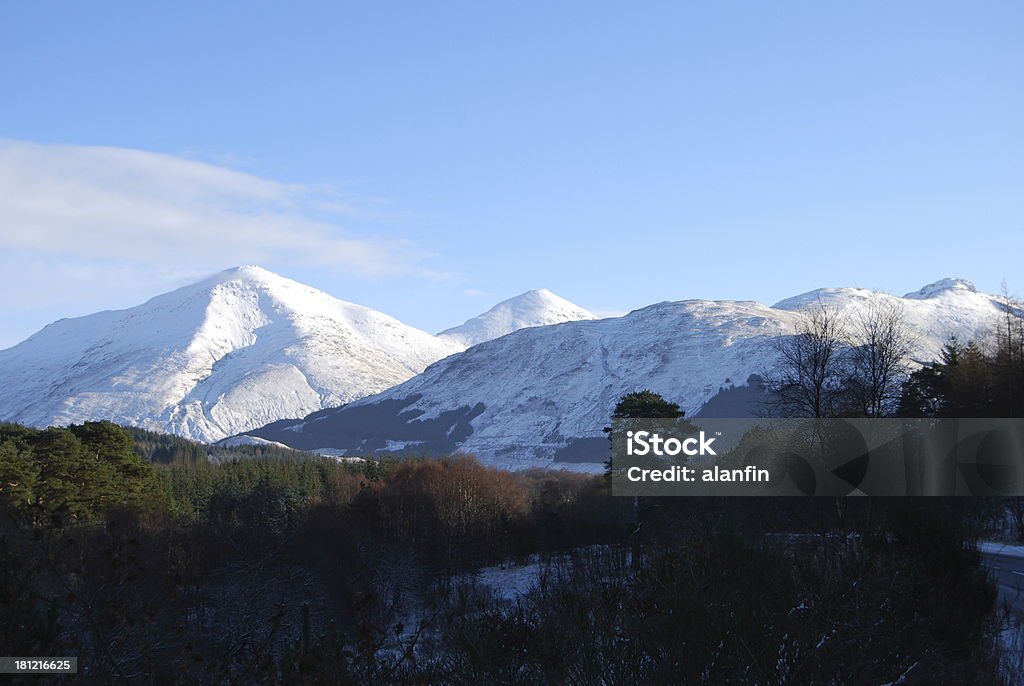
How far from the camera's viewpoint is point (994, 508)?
35156mm

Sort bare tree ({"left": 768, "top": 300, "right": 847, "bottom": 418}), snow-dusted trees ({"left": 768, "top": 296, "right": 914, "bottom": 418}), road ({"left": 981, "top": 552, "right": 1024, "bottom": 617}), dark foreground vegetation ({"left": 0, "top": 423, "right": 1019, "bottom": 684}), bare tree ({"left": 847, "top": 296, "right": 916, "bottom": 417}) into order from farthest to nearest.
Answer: bare tree ({"left": 847, "top": 296, "right": 916, "bottom": 417}) < snow-dusted trees ({"left": 768, "top": 296, "right": 914, "bottom": 418}) < bare tree ({"left": 768, "top": 300, "right": 847, "bottom": 418}) < road ({"left": 981, "top": 552, "right": 1024, "bottom": 617}) < dark foreground vegetation ({"left": 0, "top": 423, "right": 1019, "bottom": 684})

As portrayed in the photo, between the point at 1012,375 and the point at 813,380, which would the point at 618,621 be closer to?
the point at 813,380

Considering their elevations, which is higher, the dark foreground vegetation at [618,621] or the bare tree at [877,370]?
the bare tree at [877,370]

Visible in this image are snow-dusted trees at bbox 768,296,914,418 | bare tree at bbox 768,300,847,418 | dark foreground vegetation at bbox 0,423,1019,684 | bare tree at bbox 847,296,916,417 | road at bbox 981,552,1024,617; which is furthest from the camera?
bare tree at bbox 847,296,916,417

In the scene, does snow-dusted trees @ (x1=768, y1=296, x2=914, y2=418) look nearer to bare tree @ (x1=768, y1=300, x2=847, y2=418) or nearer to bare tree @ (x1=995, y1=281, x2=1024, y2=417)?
bare tree @ (x1=768, y1=300, x2=847, y2=418)

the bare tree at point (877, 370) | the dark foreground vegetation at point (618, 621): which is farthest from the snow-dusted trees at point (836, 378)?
the dark foreground vegetation at point (618, 621)

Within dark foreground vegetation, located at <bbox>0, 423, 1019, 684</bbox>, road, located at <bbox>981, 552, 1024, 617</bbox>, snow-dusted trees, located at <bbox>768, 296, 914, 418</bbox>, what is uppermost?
snow-dusted trees, located at <bbox>768, 296, 914, 418</bbox>

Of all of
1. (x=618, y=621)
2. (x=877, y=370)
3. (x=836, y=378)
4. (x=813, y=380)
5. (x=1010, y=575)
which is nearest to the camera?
(x=618, y=621)

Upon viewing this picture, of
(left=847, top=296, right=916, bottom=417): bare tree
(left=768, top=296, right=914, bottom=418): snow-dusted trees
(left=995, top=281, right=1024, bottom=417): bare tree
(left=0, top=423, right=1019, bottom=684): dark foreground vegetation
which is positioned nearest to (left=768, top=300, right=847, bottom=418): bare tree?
(left=768, top=296, right=914, bottom=418): snow-dusted trees

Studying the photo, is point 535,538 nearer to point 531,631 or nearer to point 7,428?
point 7,428

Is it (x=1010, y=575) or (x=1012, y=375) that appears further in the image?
(x=1012, y=375)

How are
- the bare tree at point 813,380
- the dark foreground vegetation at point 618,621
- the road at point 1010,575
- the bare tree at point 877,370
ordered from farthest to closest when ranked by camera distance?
the bare tree at point 877,370
the bare tree at point 813,380
the road at point 1010,575
the dark foreground vegetation at point 618,621

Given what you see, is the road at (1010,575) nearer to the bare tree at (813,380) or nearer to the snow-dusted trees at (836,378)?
the bare tree at (813,380)

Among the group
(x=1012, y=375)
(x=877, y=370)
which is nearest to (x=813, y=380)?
(x=877, y=370)
